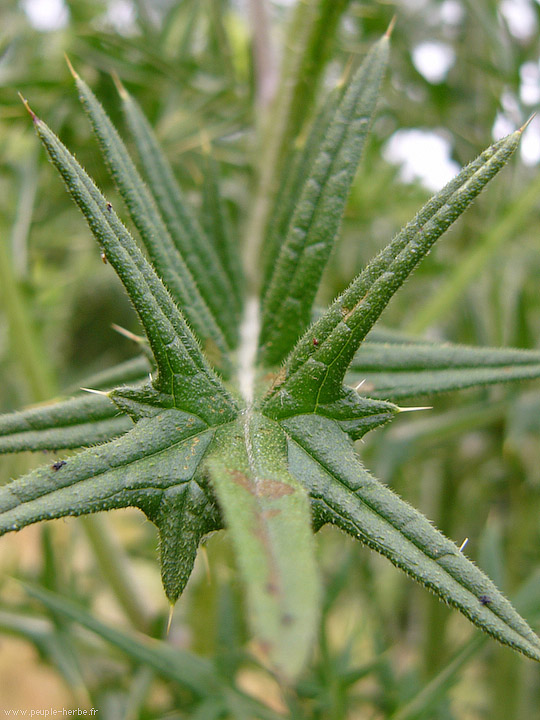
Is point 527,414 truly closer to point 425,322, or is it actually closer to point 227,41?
point 425,322

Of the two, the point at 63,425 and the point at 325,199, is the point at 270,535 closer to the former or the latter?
the point at 63,425

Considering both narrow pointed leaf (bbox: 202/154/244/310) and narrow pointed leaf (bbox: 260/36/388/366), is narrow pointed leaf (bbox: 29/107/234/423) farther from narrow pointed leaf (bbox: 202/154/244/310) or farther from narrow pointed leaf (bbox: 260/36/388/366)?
narrow pointed leaf (bbox: 202/154/244/310)

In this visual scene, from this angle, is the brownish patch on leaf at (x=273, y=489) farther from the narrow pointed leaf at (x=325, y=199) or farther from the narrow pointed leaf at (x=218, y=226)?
the narrow pointed leaf at (x=218, y=226)

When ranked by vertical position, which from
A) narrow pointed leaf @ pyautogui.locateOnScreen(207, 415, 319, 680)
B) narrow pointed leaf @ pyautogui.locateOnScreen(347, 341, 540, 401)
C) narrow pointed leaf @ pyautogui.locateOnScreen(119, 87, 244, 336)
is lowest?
narrow pointed leaf @ pyautogui.locateOnScreen(207, 415, 319, 680)

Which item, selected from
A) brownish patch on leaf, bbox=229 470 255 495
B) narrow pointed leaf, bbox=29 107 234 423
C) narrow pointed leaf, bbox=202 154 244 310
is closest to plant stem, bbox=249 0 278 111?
narrow pointed leaf, bbox=202 154 244 310

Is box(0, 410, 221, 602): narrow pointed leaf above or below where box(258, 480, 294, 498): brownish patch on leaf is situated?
above

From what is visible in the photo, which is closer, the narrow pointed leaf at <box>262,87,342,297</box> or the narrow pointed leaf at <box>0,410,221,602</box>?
the narrow pointed leaf at <box>0,410,221,602</box>

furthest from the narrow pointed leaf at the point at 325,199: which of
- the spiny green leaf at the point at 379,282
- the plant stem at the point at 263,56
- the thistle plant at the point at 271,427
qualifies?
the plant stem at the point at 263,56
